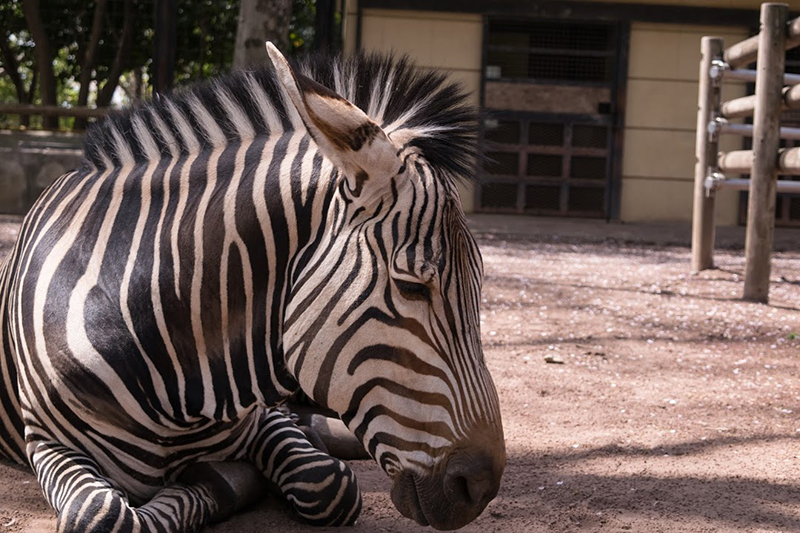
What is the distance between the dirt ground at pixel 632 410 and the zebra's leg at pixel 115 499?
119mm

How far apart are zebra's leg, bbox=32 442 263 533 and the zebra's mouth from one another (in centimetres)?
62

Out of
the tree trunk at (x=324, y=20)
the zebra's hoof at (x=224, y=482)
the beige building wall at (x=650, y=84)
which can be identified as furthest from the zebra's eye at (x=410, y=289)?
the beige building wall at (x=650, y=84)

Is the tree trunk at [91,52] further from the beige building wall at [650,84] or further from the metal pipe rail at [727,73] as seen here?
the metal pipe rail at [727,73]

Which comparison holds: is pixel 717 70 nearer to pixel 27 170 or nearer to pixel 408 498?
pixel 408 498

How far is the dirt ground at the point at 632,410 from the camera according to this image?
2688 millimetres

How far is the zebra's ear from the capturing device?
1912 millimetres

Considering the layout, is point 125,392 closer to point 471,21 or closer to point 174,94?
point 174,94

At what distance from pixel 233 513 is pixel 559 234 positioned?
954 centimetres

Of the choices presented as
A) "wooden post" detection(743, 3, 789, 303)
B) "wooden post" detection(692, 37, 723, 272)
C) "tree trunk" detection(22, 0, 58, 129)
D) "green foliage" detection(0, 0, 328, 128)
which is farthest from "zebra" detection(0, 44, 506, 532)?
"tree trunk" detection(22, 0, 58, 129)

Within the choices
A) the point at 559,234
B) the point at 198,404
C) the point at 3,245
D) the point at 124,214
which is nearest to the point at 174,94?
the point at 124,214

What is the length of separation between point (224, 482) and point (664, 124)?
11715 mm

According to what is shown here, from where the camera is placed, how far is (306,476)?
257 centimetres

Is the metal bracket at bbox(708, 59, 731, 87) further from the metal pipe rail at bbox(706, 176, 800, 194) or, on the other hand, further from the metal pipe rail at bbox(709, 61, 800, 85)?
the metal pipe rail at bbox(706, 176, 800, 194)

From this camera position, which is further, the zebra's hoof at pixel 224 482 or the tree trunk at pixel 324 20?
the tree trunk at pixel 324 20
